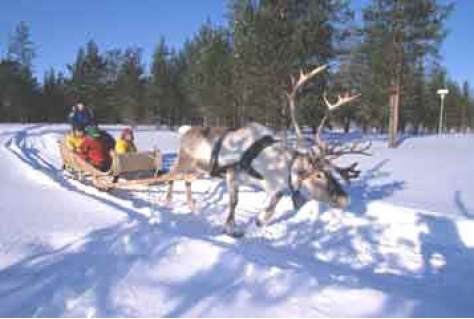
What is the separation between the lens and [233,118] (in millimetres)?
33250

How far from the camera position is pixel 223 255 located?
4465mm

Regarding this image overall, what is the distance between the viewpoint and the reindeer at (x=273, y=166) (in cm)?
558

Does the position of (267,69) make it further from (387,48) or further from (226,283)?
(226,283)

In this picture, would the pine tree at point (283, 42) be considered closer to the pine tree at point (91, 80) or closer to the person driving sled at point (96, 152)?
the person driving sled at point (96, 152)

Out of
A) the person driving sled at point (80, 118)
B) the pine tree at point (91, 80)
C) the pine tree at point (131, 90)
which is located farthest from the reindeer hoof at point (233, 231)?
the pine tree at point (91, 80)

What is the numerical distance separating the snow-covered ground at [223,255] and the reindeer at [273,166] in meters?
0.75

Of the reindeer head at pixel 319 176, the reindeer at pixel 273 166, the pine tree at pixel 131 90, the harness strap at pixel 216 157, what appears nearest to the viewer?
the reindeer head at pixel 319 176

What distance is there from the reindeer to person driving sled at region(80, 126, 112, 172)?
366 cm

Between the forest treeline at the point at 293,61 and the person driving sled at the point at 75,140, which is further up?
the forest treeline at the point at 293,61

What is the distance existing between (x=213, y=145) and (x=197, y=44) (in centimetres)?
3281

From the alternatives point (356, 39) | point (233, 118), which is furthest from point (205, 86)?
point (356, 39)

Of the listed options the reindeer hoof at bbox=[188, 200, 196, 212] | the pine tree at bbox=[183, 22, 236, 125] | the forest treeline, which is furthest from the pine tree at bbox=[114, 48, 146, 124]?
the reindeer hoof at bbox=[188, 200, 196, 212]

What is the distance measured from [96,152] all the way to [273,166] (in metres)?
5.30

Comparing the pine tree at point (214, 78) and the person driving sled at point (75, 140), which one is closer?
the person driving sled at point (75, 140)
